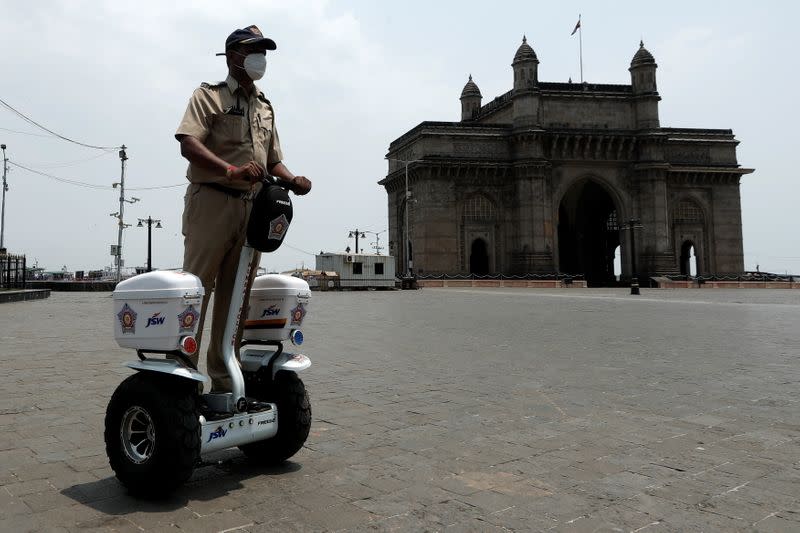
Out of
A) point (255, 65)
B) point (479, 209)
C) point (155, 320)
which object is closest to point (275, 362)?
point (155, 320)

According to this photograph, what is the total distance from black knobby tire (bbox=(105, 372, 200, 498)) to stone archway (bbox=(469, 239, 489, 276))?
147 feet

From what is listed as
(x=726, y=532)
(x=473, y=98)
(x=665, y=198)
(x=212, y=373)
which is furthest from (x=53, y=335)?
(x=473, y=98)

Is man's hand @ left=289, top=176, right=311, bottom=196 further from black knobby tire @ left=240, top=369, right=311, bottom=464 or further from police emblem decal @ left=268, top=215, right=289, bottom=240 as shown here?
black knobby tire @ left=240, top=369, right=311, bottom=464

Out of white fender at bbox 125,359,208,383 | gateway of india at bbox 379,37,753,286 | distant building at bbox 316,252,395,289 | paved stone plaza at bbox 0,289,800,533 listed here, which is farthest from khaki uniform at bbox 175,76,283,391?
gateway of india at bbox 379,37,753,286

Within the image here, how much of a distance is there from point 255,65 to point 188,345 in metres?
1.49

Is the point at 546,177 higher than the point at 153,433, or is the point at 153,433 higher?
the point at 546,177

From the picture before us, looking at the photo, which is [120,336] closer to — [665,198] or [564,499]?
[564,499]

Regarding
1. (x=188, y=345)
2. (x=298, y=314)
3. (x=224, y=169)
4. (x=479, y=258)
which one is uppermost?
(x=479, y=258)

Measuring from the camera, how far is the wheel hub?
8.93 feet

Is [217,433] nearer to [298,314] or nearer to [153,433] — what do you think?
[153,433]

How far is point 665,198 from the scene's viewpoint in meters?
47.4

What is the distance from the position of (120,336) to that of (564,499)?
2199 millimetres

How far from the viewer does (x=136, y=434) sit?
2.80 meters

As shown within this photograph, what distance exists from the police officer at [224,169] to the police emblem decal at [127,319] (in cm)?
33
